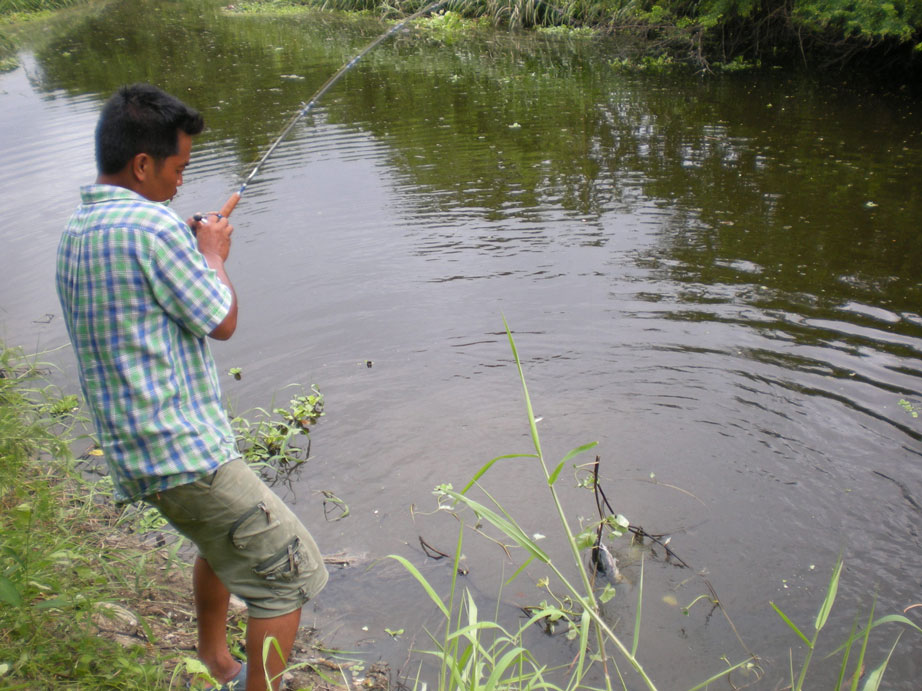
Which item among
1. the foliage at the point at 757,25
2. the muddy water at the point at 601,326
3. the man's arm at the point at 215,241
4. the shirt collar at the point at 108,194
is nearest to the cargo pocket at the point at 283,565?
the man's arm at the point at 215,241

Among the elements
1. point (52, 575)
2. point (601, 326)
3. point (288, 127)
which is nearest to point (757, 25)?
point (601, 326)

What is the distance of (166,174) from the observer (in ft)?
6.46

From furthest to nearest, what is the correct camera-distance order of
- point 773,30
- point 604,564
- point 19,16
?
point 19,16 → point 773,30 → point 604,564

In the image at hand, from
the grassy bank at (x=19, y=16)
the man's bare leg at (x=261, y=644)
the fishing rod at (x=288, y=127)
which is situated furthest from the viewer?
the grassy bank at (x=19, y=16)

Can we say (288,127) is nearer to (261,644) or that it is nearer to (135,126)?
(135,126)

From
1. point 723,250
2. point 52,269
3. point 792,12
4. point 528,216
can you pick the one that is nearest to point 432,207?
point 528,216

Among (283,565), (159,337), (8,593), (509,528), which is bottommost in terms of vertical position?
(283,565)

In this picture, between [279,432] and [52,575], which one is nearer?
[52,575]

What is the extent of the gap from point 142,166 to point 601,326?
3.62 meters

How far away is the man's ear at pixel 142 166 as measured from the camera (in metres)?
1.89

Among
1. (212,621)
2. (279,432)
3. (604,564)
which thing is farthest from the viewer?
(279,432)

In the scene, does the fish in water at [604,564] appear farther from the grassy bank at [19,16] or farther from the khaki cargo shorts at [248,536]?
the grassy bank at [19,16]

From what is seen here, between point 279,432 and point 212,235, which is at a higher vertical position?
point 212,235

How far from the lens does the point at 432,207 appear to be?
729 centimetres
